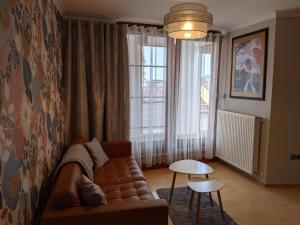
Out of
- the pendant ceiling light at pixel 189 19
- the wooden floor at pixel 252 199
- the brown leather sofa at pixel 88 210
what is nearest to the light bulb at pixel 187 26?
the pendant ceiling light at pixel 189 19

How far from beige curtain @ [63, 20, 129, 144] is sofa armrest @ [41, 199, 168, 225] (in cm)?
186

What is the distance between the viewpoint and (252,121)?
3.40 meters

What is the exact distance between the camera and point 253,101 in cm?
356

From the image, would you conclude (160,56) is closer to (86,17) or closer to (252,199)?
(86,17)

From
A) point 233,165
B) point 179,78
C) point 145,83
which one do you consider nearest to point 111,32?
point 145,83

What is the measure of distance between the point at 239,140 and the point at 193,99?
97 centimetres

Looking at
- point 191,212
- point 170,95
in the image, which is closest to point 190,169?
point 191,212

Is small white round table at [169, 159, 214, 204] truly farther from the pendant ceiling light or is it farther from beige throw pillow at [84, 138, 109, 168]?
the pendant ceiling light

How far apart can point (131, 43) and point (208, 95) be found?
1.56 metres

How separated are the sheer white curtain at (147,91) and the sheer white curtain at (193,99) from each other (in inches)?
5.7

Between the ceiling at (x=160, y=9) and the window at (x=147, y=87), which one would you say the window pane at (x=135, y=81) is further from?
the ceiling at (x=160, y=9)

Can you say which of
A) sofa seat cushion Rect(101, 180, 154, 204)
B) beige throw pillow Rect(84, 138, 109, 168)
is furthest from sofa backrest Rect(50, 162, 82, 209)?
beige throw pillow Rect(84, 138, 109, 168)

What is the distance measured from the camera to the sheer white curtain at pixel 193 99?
12.8ft

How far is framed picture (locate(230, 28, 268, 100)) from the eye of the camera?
3.38 m
